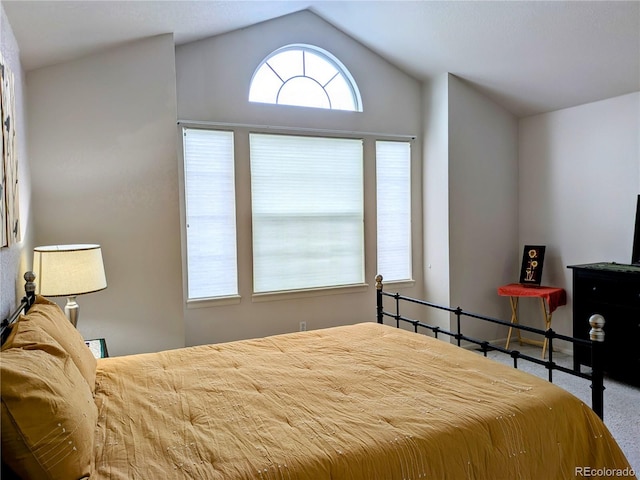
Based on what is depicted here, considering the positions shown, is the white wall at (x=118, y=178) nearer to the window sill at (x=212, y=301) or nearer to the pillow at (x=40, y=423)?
the window sill at (x=212, y=301)

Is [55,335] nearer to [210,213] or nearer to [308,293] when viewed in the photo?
[210,213]

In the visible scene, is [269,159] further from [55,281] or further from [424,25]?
[55,281]

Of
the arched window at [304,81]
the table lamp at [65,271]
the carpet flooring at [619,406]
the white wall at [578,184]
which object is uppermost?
the arched window at [304,81]

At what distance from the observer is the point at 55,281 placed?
7.95 feet

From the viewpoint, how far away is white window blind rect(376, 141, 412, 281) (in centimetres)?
451

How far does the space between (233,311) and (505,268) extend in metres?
2.81

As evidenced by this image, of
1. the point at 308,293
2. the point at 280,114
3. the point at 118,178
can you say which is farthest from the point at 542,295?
the point at 118,178

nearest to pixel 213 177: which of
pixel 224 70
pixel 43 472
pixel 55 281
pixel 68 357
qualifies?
pixel 224 70

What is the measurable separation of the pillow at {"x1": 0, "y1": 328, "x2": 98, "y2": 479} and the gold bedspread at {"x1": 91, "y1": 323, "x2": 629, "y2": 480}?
0.32 ft

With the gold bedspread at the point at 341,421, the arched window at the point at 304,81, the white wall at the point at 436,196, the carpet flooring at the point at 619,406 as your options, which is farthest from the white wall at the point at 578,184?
the gold bedspread at the point at 341,421

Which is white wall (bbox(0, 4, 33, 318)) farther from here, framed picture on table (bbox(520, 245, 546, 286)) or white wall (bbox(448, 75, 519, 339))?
framed picture on table (bbox(520, 245, 546, 286))

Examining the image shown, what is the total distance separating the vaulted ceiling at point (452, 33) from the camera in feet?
8.95

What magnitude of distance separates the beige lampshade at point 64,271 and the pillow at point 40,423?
120 cm

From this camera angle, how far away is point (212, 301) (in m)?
3.81
